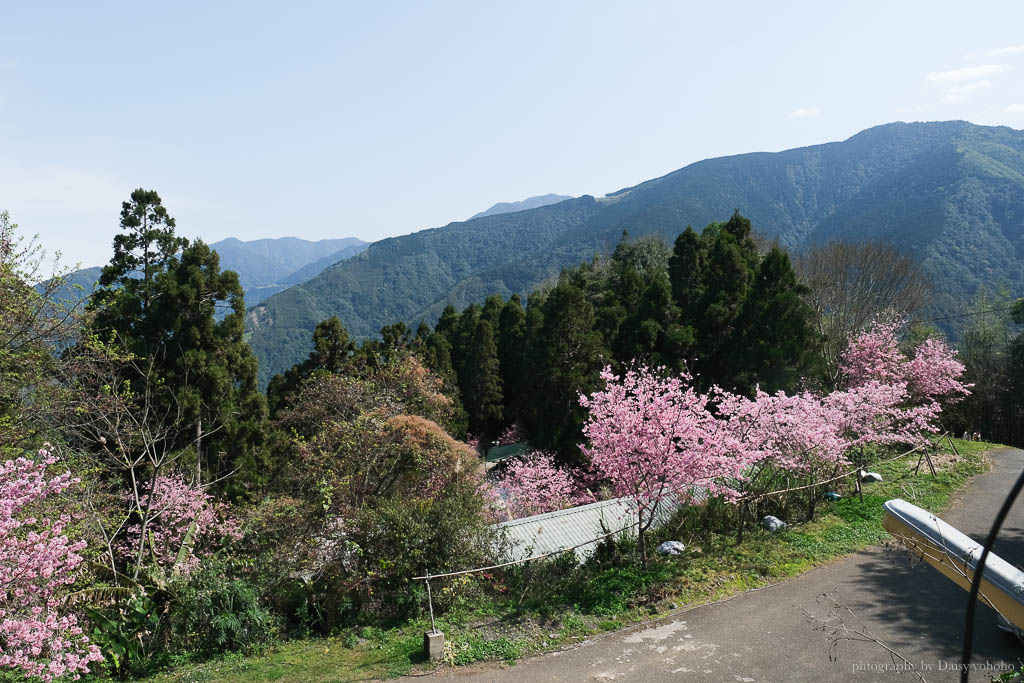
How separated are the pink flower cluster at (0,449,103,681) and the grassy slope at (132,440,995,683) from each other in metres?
1.39

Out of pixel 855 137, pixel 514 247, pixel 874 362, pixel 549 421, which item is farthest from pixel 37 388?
pixel 855 137

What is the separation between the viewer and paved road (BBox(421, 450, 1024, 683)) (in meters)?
6.80

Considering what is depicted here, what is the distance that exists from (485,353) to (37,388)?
Answer: 19615 millimetres

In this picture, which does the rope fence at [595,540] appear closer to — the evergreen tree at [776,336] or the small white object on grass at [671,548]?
the small white object on grass at [671,548]

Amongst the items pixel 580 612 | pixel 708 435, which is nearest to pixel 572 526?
pixel 708 435

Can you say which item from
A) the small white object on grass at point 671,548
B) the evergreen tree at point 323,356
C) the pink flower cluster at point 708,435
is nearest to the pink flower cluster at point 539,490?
the pink flower cluster at point 708,435

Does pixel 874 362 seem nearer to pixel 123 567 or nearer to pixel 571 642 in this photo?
pixel 571 642

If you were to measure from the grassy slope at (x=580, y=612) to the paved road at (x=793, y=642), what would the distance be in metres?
0.31

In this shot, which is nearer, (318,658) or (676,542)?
(318,658)

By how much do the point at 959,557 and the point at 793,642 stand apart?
7.57 feet

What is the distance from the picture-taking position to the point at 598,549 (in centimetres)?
1021

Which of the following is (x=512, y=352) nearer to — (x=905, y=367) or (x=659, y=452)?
(x=905, y=367)

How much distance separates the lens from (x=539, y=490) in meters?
17.0

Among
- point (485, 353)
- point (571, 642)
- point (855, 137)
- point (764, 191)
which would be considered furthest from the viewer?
point (855, 137)
